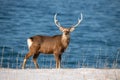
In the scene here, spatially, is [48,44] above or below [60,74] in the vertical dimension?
above

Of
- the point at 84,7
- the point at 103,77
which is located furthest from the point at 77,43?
the point at 84,7

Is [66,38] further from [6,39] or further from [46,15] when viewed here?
[46,15]

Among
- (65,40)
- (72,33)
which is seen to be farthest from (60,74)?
(72,33)

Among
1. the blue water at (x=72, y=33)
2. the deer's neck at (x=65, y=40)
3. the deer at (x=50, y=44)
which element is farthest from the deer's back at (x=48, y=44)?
the blue water at (x=72, y=33)

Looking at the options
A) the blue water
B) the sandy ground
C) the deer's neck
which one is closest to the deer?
the deer's neck

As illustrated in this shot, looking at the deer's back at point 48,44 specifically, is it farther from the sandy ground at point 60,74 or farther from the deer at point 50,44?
the sandy ground at point 60,74

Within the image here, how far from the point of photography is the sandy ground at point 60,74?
55.0ft

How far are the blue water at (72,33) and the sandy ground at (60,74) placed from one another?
3479mm

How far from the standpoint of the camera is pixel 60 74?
17281 mm

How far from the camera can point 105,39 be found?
133 ft

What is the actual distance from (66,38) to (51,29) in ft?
80.7

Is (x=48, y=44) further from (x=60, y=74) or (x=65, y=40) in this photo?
(x=60, y=74)

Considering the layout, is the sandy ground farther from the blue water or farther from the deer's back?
the blue water

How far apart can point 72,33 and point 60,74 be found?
25.5m
